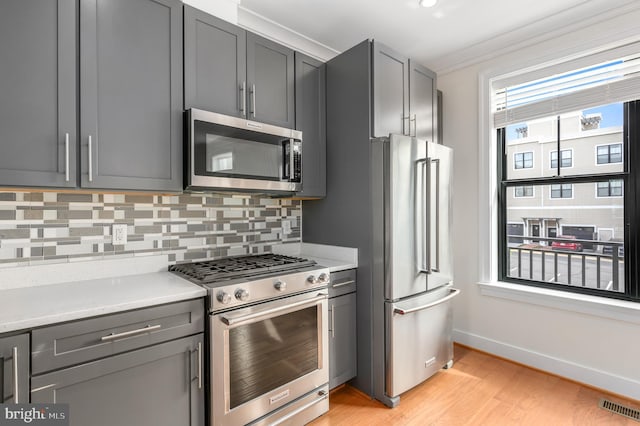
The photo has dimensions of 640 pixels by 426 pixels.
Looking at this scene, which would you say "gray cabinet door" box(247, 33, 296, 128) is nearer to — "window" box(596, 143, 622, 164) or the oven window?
the oven window

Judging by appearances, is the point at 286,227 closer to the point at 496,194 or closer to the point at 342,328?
the point at 342,328

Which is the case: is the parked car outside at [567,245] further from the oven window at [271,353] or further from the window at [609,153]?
the oven window at [271,353]

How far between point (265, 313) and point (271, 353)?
0.26 metres

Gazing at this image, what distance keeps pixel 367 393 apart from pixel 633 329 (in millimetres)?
1928

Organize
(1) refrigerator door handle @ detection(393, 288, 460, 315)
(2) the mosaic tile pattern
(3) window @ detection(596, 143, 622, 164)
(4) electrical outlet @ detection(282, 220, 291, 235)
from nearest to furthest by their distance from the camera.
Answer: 1. (2) the mosaic tile pattern
2. (1) refrigerator door handle @ detection(393, 288, 460, 315)
3. (3) window @ detection(596, 143, 622, 164)
4. (4) electrical outlet @ detection(282, 220, 291, 235)

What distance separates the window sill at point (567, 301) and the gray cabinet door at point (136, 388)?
8.44 feet

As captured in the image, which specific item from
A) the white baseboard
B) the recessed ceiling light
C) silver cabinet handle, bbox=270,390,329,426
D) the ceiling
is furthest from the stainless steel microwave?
the white baseboard

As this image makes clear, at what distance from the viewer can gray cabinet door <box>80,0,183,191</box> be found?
1545 millimetres

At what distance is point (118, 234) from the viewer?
1920 millimetres

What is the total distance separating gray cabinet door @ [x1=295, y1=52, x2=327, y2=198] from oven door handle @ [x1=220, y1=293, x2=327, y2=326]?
819 mm

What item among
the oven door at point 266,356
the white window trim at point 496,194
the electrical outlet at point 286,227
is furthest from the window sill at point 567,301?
the electrical outlet at point 286,227

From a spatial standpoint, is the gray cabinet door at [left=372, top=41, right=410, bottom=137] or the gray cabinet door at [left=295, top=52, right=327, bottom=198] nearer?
the gray cabinet door at [left=372, top=41, right=410, bottom=137]

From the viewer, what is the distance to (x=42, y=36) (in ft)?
4.68

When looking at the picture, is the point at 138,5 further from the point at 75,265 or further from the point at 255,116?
the point at 75,265
